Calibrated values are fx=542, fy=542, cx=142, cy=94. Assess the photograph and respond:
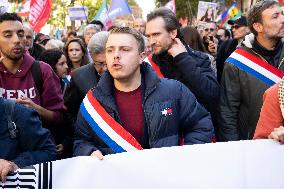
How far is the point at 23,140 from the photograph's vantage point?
9.93 feet

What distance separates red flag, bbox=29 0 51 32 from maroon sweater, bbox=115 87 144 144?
29.6ft

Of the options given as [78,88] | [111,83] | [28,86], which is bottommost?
[78,88]

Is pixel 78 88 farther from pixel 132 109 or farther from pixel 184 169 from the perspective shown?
pixel 184 169

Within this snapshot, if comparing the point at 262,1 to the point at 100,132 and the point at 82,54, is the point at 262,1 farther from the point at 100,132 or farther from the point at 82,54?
the point at 82,54

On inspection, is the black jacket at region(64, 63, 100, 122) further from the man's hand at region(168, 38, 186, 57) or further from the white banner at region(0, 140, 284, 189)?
the white banner at region(0, 140, 284, 189)

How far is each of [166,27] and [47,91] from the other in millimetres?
1073

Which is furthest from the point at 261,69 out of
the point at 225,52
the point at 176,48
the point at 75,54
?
the point at 75,54

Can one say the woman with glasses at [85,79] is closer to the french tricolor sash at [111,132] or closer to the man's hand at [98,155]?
the french tricolor sash at [111,132]

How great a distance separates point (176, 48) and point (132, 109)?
1067 millimetres

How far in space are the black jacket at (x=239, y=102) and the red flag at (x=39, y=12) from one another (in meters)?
8.29

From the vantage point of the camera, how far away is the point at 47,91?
14.2ft

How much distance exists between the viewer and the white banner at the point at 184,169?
2.82m

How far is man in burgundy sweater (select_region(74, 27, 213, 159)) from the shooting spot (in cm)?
323

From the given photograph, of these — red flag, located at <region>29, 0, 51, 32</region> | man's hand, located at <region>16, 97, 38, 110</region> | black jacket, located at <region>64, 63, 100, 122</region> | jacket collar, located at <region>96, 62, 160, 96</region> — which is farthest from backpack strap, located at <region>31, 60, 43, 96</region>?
red flag, located at <region>29, 0, 51, 32</region>
